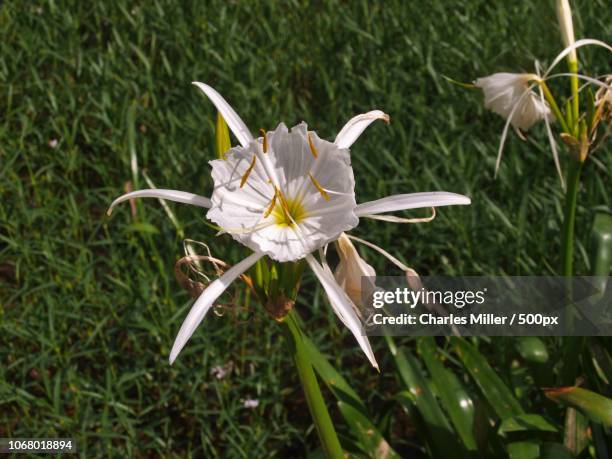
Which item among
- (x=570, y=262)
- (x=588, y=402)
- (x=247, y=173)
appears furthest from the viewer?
(x=570, y=262)

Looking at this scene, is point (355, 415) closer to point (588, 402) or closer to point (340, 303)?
point (588, 402)

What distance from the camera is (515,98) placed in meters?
1.57

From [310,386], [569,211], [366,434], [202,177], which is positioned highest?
[202,177]

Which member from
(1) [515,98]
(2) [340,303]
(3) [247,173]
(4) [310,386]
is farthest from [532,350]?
(3) [247,173]

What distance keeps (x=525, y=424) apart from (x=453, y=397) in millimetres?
196

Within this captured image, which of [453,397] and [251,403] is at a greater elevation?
[251,403]

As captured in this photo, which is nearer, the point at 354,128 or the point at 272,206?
the point at 272,206

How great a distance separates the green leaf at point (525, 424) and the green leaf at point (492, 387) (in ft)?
0.26

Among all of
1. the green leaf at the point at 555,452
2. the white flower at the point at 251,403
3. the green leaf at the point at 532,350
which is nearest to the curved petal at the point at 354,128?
the green leaf at the point at 555,452

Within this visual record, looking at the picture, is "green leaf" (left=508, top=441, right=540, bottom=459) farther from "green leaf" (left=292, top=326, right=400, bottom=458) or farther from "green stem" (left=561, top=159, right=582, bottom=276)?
"green stem" (left=561, top=159, right=582, bottom=276)

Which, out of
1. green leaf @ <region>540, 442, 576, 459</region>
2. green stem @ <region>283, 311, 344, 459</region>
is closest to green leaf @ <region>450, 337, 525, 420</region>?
green leaf @ <region>540, 442, 576, 459</region>

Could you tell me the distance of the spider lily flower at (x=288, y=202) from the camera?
1.00m

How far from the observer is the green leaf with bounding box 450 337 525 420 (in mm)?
1744

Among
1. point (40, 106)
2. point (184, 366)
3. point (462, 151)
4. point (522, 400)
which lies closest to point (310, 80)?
point (462, 151)
